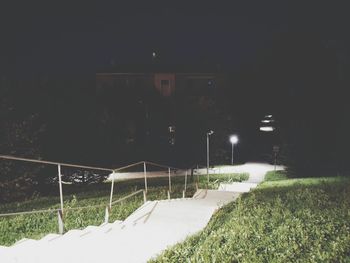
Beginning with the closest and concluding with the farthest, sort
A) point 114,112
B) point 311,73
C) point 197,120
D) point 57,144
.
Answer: point 57,144, point 197,120, point 311,73, point 114,112

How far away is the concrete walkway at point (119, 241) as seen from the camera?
4766mm

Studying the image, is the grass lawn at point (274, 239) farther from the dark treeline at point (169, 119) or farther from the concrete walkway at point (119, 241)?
the dark treeline at point (169, 119)

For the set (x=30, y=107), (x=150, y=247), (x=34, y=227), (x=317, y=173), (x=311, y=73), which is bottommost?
(x=317, y=173)

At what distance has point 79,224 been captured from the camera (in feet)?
28.6

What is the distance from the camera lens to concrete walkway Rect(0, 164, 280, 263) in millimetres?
4766

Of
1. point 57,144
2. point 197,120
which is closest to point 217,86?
point 197,120

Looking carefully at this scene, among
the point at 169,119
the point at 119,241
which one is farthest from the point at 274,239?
the point at 169,119

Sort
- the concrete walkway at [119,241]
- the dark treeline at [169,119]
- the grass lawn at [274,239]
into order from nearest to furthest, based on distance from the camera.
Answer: the concrete walkway at [119,241] → the grass lawn at [274,239] → the dark treeline at [169,119]

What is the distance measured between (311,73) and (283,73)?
505cm

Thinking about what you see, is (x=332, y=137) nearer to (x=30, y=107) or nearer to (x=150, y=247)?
(x=30, y=107)

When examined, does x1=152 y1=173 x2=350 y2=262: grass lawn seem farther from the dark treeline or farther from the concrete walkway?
the dark treeline

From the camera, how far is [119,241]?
18.4ft

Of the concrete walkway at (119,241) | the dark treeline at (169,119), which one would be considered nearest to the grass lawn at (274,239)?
the concrete walkway at (119,241)

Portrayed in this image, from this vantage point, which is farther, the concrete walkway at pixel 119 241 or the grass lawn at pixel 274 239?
the grass lawn at pixel 274 239
